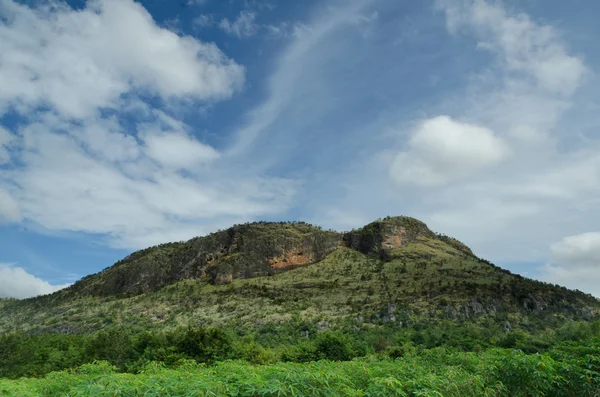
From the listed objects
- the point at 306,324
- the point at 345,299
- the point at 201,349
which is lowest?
the point at 201,349

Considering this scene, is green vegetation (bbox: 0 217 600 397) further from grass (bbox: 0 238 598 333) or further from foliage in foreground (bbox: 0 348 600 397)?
grass (bbox: 0 238 598 333)

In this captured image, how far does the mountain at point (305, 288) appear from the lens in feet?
226

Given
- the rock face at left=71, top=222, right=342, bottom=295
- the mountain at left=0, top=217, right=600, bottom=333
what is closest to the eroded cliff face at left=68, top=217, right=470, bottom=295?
the rock face at left=71, top=222, right=342, bottom=295

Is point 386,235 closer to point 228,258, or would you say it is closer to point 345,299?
point 345,299

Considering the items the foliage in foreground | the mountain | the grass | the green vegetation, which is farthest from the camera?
the mountain

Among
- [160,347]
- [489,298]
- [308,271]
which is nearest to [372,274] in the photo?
[308,271]

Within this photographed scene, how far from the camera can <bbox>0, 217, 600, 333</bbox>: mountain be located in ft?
226

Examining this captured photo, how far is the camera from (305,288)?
9338 centimetres

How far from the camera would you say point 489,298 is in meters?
70.7

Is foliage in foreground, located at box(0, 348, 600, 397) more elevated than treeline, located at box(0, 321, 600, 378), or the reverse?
treeline, located at box(0, 321, 600, 378)

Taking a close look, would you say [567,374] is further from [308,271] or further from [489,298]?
[308,271]

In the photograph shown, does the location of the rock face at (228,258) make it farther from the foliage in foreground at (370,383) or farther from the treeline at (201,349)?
the foliage in foreground at (370,383)

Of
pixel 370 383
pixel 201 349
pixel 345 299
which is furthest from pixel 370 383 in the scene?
pixel 345 299

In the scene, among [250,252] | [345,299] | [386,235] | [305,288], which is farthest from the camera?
[386,235]
